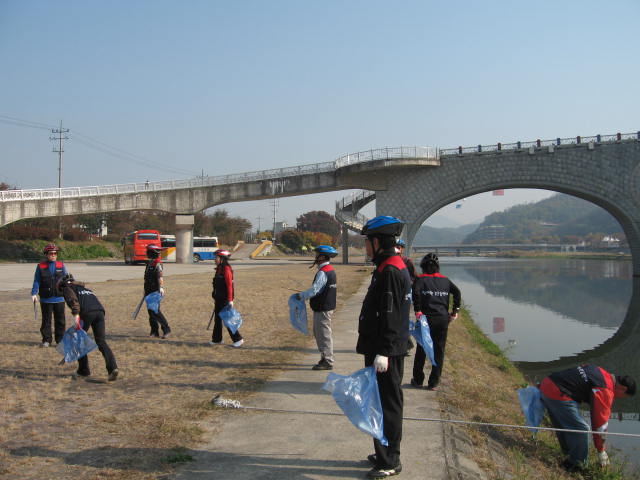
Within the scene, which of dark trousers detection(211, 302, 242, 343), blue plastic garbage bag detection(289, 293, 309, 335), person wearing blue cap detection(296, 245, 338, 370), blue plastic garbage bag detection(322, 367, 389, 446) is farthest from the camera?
dark trousers detection(211, 302, 242, 343)

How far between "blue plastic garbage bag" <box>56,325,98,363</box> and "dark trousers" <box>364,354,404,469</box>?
12.7 ft

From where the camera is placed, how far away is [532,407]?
468cm

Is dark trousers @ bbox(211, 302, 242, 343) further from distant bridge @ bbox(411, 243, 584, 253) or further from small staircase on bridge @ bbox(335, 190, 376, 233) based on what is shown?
distant bridge @ bbox(411, 243, 584, 253)

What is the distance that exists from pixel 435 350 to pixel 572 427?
1858 millimetres

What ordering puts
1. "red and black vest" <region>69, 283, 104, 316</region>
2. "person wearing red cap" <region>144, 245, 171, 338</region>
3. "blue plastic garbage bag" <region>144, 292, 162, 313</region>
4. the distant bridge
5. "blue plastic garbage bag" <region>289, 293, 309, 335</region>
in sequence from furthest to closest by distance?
the distant bridge
"person wearing red cap" <region>144, 245, 171, 338</region>
"blue plastic garbage bag" <region>144, 292, 162, 313</region>
"blue plastic garbage bag" <region>289, 293, 309, 335</region>
"red and black vest" <region>69, 283, 104, 316</region>

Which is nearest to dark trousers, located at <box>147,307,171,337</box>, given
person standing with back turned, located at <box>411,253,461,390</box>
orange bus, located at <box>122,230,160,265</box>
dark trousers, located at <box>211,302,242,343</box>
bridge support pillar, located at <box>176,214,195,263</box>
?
dark trousers, located at <box>211,302,242,343</box>

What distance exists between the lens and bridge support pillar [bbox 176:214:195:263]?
3938 centimetres

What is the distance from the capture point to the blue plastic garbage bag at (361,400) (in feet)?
11.4

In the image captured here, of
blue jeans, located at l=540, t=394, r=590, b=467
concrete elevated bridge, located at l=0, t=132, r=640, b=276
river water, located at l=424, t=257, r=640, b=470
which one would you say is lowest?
river water, located at l=424, t=257, r=640, b=470

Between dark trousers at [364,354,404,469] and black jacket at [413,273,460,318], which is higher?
black jacket at [413,273,460,318]

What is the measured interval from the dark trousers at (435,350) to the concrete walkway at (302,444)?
0.23m

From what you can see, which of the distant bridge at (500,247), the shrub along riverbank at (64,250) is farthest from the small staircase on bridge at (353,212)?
the distant bridge at (500,247)

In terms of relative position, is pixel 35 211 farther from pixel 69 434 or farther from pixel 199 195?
pixel 69 434

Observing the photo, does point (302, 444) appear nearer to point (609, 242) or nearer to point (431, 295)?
point (431, 295)
